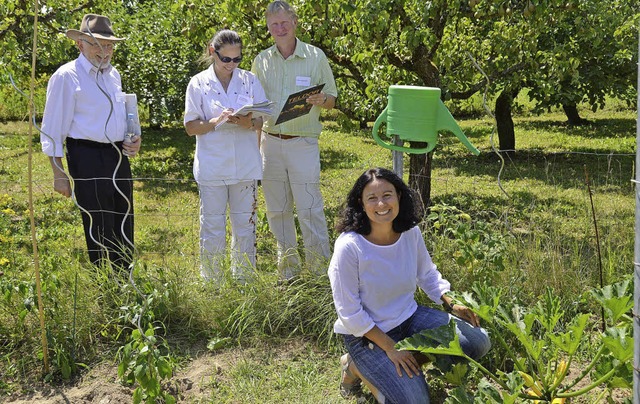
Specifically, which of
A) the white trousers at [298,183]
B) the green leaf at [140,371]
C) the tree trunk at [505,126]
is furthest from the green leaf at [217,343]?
the tree trunk at [505,126]

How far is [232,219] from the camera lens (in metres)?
4.58

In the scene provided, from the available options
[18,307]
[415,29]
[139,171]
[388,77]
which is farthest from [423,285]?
[139,171]

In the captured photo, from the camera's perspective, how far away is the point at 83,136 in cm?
434

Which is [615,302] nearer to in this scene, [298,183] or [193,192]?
[298,183]

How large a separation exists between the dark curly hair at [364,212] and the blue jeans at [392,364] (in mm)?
431

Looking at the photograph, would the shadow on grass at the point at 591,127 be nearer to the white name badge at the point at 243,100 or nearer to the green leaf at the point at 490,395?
the white name badge at the point at 243,100

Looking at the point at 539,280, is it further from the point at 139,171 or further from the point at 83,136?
the point at 139,171

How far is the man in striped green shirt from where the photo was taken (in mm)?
4672

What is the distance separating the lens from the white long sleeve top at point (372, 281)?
318 centimetres

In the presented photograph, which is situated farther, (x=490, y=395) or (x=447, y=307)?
(x=447, y=307)

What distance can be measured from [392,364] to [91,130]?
231cm

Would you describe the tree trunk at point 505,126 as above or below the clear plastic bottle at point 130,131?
below

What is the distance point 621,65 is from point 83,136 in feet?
26.3

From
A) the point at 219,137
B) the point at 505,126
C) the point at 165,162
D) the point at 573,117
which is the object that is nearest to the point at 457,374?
the point at 219,137
